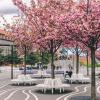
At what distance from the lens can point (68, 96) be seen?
24.8m

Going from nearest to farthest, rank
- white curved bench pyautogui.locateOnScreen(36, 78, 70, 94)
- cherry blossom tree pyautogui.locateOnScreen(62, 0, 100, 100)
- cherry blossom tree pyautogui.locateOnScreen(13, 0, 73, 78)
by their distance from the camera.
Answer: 1. cherry blossom tree pyautogui.locateOnScreen(62, 0, 100, 100)
2. cherry blossom tree pyautogui.locateOnScreen(13, 0, 73, 78)
3. white curved bench pyautogui.locateOnScreen(36, 78, 70, 94)

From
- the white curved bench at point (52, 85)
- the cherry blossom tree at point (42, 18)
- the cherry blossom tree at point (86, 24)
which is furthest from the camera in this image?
the white curved bench at point (52, 85)

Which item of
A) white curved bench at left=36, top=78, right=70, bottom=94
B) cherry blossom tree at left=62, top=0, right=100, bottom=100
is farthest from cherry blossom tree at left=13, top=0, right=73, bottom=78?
cherry blossom tree at left=62, top=0, right=100, bottom=100

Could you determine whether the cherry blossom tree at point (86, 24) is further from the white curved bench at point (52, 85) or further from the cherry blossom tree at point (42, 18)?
the white curved bench at point (52, 85)

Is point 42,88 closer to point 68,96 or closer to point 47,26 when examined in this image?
point 68,96

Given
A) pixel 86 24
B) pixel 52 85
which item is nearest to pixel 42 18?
pixel 52 85

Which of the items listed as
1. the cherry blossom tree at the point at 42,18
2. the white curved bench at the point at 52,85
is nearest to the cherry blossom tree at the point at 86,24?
the cherry blossom tree at the point at 42,18

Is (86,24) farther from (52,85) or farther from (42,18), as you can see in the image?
(52,85)

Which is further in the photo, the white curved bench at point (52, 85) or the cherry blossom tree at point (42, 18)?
the white curved bench at point (52, 85)

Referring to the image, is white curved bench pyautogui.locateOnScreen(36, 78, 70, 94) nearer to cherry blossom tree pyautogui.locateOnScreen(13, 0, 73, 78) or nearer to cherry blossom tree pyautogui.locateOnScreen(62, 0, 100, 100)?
cherry blossom tree pyautogui.locateOnScreen(13, 0, 73, 78)

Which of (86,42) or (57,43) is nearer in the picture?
(86,42)

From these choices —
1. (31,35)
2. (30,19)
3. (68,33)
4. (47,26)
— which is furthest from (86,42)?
(31,35)

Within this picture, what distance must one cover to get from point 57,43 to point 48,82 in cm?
291

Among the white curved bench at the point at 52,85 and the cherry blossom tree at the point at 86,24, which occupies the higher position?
the cherry blossom tree at the point at 86,24
